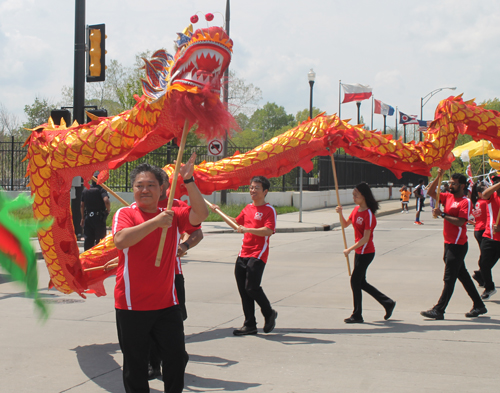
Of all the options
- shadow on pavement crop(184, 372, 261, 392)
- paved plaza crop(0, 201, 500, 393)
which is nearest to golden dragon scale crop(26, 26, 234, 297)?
paved plaza crop(0, 201, 500, 393)

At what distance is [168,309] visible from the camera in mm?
3689

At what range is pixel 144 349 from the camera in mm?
3607

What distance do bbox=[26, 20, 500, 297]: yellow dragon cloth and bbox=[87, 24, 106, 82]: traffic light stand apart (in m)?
6.81

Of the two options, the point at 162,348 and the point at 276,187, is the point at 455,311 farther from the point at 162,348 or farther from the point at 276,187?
the point at 276,187

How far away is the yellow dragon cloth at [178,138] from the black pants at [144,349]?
1.49 meters

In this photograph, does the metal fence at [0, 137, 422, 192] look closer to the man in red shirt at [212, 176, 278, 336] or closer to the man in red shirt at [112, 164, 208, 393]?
the man in red shirt at [212, 176, 278, 336]

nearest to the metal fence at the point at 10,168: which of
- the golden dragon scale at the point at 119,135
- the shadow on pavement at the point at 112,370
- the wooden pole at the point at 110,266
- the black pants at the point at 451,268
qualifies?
the golden dragon scale at the point at 119,135

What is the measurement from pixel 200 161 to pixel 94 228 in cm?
1363

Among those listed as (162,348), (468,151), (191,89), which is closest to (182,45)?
(191,89)

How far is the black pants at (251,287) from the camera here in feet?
20.1

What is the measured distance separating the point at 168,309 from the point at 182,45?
7.18 feet

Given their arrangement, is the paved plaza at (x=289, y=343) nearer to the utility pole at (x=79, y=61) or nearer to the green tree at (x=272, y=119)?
the utility pole at (x=79, y=61)

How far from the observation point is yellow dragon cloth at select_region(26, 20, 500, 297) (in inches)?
174

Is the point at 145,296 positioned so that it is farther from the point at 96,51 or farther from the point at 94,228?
the point at 96,51
